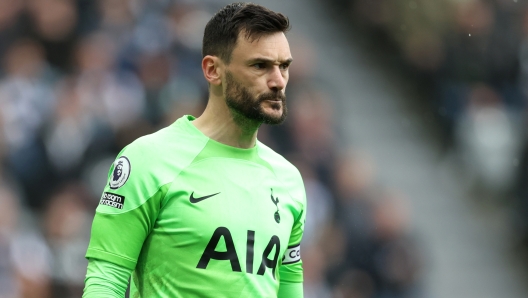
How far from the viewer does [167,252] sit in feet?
10.1

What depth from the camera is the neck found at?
3.32 meters

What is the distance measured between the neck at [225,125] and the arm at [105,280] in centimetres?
66

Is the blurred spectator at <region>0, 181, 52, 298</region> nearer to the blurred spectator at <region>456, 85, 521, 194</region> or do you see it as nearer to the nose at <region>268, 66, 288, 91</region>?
the nose at <region>268, 66, 288, 91</region>

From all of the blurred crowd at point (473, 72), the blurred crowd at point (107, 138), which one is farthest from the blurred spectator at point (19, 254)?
the blurred crowd at point (473, 72)

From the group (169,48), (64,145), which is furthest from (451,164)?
(64,145)

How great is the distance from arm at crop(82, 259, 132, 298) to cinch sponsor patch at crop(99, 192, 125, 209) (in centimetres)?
20

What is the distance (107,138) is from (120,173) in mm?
3746

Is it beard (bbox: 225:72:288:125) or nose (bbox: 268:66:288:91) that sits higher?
nose (bbox: 268:66:288:91)

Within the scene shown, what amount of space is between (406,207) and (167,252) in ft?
19.2

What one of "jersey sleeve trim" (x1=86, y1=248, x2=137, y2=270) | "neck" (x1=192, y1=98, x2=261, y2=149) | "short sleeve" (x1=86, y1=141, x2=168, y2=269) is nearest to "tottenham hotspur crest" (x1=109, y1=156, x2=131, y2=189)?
"short sleeve" (x1=86, y1=141, x2=168, y2=269)

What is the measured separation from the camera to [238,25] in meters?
3.26

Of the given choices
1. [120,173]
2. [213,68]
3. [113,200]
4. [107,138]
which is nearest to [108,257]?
[113,200]

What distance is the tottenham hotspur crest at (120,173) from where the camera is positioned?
305 centimetres

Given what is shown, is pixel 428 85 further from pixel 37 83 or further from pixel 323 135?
pixel 37 83
